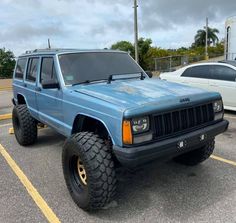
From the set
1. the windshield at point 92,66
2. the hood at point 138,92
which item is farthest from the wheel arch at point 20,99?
the hood at point 138,92

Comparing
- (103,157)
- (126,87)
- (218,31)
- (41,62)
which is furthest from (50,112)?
(218,31)

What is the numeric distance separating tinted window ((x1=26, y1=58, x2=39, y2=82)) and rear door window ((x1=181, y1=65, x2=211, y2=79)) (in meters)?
5.12

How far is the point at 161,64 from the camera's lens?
28.0 m

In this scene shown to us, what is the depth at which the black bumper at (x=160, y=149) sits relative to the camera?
3406mm

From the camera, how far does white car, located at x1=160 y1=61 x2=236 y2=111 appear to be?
28.6ft

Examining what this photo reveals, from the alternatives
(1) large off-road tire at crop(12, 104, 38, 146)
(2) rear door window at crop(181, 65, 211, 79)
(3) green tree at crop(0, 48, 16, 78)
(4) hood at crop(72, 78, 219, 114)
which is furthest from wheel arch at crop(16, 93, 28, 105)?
(3) green tree at crop(0, 48, 16, 78)

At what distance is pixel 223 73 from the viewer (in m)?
8.98

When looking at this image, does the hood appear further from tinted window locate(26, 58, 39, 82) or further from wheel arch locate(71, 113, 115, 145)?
tinted window locate(26, 58, 39, 82)

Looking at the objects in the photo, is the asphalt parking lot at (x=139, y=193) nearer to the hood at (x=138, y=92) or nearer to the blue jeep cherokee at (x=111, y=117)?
the blue jeep cherokee at (x=111, y=117)

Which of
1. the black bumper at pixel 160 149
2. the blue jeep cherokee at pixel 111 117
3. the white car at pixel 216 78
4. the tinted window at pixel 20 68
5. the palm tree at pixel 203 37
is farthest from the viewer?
the palm tree at pixel 203 37

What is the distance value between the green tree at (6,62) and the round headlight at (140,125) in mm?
44703

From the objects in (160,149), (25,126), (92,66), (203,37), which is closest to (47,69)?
(92,66)

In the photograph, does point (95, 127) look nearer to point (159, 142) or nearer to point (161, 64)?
point (159, 142)

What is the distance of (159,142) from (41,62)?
296cm
